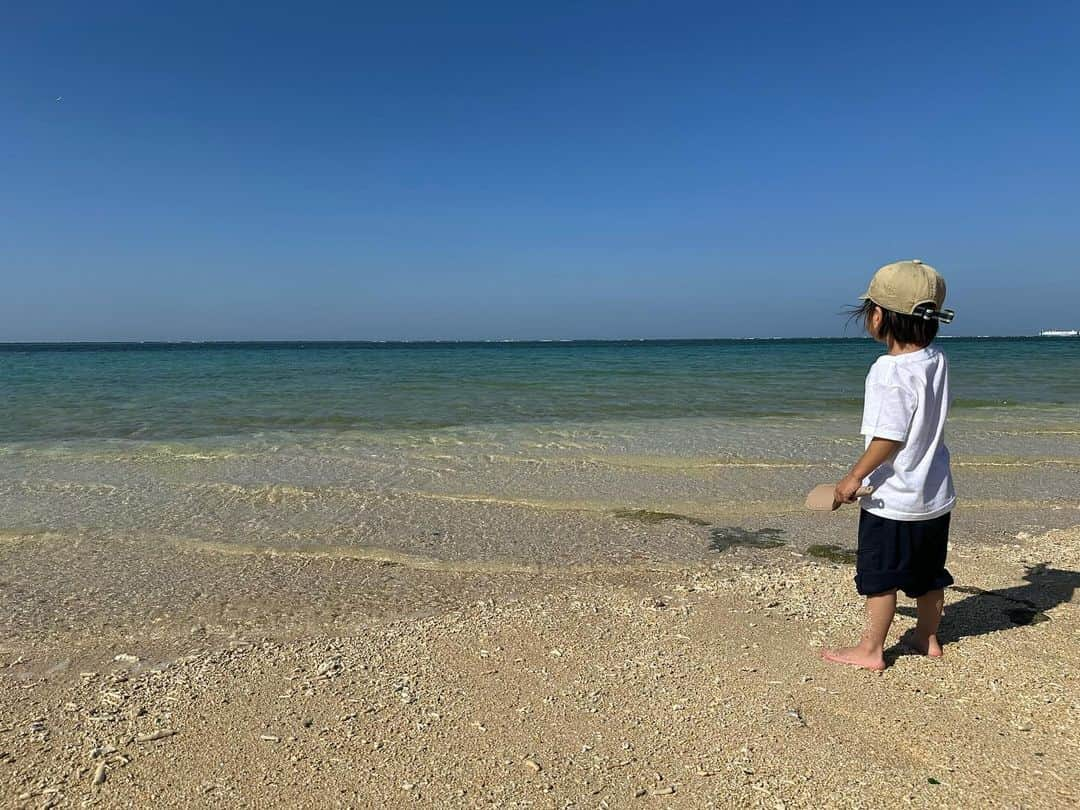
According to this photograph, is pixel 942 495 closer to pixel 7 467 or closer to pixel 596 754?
pixel 596 754

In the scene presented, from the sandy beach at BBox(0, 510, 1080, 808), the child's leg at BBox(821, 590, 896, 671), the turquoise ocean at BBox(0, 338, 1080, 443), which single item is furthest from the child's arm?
the turquoise ocean at BBox(0, 338, 1080, 443)

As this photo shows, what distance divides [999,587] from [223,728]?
4.25m

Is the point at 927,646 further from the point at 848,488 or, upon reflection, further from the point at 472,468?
the point at 472,468

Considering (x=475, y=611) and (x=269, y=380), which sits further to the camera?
(x=269, y=380)

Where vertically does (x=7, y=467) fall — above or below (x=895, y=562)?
below

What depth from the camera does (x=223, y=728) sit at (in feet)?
8.38

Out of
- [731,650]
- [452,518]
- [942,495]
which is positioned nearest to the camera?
[942,495]

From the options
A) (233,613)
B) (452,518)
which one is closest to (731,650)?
(233,613)

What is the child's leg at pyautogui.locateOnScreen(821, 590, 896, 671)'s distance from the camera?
300cm

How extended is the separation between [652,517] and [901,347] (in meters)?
3.28

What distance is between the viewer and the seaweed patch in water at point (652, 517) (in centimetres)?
581

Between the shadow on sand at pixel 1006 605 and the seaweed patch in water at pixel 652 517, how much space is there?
6.99 ft

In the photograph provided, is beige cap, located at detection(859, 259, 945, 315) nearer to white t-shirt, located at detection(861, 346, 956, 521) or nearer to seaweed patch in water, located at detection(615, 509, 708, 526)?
white t-shirt, located at detection(861, 346, 956, 521)

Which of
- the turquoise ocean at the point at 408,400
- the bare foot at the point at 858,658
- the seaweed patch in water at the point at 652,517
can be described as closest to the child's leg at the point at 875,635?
the bare foot at the point at 858,658
